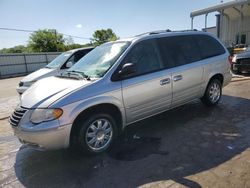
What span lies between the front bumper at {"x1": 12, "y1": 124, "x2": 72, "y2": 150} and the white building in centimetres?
2019

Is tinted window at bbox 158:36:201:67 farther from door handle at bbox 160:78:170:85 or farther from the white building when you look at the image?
the white building

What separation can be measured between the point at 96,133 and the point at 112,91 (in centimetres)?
72

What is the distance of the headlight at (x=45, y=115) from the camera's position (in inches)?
140

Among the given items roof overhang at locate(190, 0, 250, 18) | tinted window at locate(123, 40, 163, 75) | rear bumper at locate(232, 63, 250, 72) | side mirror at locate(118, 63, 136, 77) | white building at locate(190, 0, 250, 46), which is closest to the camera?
side mirror at locate(118, 63, 136, 77)

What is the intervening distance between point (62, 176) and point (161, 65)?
2647 mm

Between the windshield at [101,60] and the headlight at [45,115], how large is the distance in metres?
0.96

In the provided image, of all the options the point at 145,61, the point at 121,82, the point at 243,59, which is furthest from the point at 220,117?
the point at 243,59

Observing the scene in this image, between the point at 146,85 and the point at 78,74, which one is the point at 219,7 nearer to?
the point at 146,85

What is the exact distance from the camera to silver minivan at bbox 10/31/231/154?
362cm

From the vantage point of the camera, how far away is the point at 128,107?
170 inches

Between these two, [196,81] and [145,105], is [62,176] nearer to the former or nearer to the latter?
[145,105]

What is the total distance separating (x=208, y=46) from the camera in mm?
5957

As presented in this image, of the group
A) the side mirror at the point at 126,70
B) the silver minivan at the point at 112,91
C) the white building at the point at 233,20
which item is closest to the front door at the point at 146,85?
the silver minivan at the point at 112,91

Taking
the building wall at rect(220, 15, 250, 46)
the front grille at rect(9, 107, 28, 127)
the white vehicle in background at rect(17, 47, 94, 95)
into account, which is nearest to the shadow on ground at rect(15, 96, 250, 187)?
the front grille at rect(9, 107, 28, 127)
